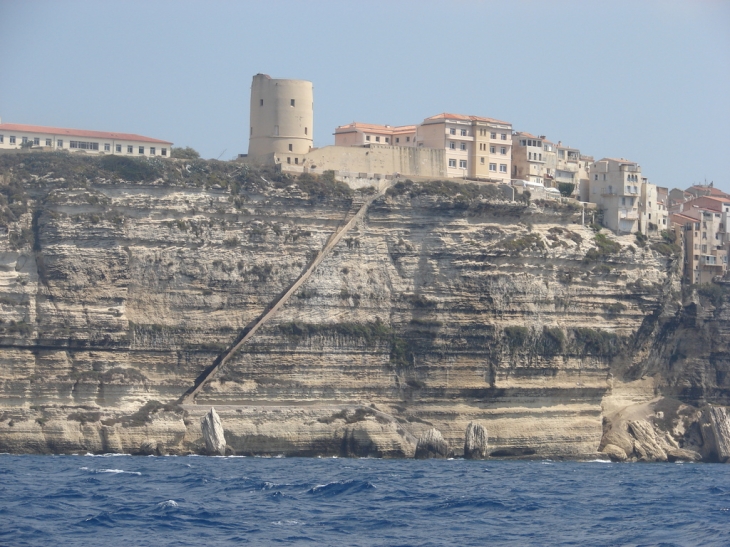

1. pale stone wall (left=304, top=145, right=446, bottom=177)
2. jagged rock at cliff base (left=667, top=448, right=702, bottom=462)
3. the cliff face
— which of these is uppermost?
pale stone wall (left=304, top=145, right=446, bottom=177)

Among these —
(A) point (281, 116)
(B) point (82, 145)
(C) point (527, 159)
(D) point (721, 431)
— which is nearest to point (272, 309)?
(A) point (281, 116)

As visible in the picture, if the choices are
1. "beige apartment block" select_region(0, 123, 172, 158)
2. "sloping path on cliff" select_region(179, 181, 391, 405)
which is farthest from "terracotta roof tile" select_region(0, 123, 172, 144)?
"sloping path on cliff" select_region(179, 181, 391, 405)

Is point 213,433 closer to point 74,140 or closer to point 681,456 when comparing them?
point 74,140

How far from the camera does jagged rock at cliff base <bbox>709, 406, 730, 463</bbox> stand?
2771 inches

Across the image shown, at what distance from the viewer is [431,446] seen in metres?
62.9

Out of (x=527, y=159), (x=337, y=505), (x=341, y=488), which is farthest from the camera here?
(x=527, y=159)

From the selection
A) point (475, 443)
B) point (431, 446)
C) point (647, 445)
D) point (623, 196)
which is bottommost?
point (647, 445)

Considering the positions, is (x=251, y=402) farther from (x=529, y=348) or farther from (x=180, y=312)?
(x=529, y=348)

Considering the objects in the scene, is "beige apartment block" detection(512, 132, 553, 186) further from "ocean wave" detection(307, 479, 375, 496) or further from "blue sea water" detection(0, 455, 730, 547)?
"ocean wave" detection(307, 479, 375, 496)

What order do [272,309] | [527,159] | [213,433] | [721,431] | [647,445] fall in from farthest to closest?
[527,159] → [721,431] → [647,445] → [272,309] → [213,433]

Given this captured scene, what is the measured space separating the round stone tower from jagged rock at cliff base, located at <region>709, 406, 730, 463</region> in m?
24.8

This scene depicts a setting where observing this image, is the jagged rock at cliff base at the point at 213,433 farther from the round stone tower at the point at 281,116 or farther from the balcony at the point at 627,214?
the balcony at the point at 627,214

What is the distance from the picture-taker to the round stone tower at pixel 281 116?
71.8 metres

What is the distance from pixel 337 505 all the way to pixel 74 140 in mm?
35377
